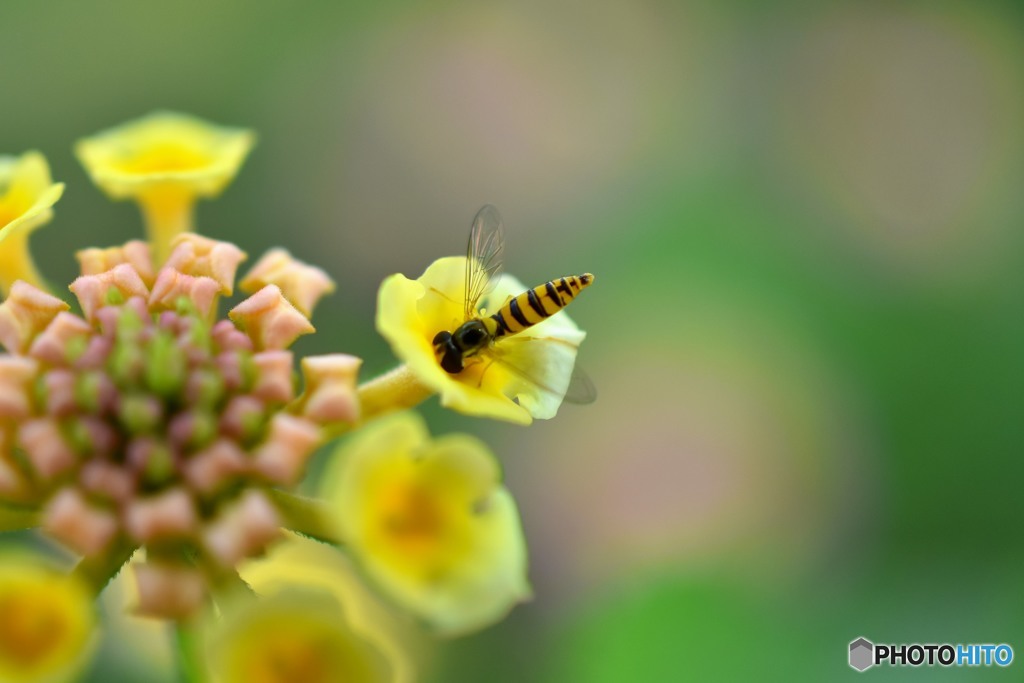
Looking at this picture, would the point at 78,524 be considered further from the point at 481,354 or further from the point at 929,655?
the point at 929,655

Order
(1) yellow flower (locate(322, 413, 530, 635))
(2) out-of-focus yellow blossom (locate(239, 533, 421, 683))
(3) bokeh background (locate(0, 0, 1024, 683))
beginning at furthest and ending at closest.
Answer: (3) bokeh background (locate(0, 0, 1024, 683)) < (2) out-of-focus yellow blossom (locate(239, 533, 421, 683)) < (1) yellow flower (locate(322, 413, 530, 635))

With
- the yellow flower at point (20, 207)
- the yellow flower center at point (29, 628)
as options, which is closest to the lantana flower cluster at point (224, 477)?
→ the yellow flower center at point (29, 628)

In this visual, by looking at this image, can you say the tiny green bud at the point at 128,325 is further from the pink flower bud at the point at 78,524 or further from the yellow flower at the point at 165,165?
the yellow flower at the point at 165,165

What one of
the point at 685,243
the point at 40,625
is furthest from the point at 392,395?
the point at 685,243

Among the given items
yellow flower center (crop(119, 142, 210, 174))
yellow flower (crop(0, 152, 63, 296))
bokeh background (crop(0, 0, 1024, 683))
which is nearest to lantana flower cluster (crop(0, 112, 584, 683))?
yellow flower (crop(0, 152, 63, 296))

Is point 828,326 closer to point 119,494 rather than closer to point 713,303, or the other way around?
point 713,303

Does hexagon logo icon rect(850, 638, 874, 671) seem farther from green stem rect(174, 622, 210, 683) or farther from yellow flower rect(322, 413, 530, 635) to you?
green stem rect(174, 622, 210, 683)
